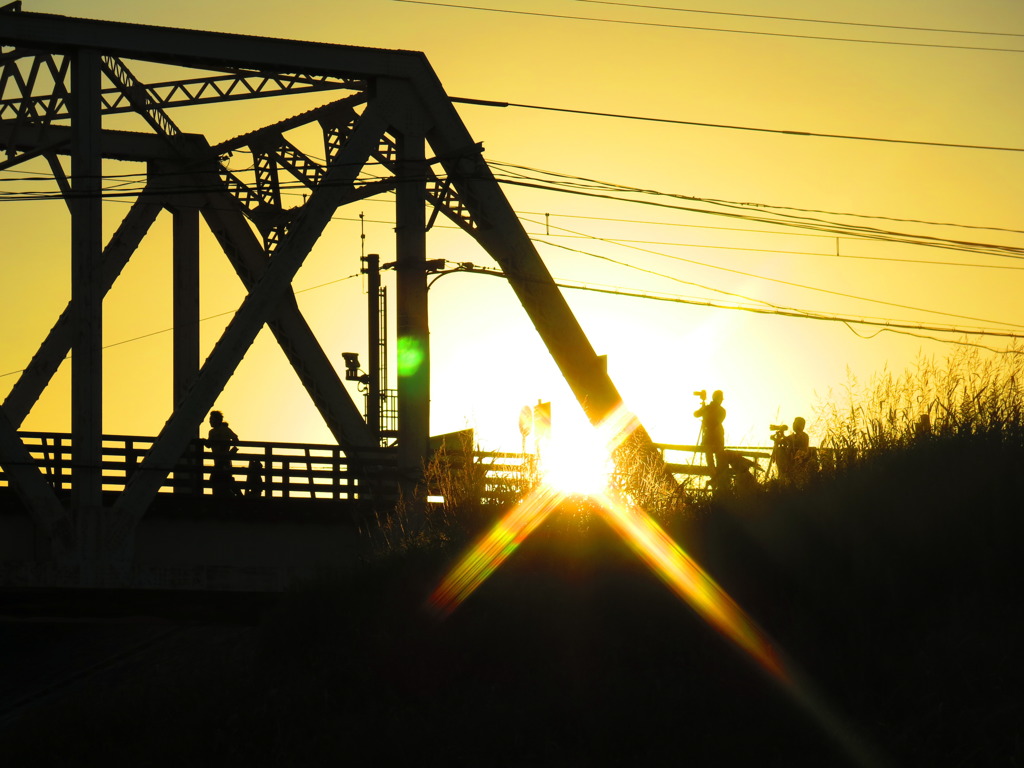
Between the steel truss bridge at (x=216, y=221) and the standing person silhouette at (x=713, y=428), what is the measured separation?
202 centimetres

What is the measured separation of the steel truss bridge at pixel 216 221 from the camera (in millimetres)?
22312

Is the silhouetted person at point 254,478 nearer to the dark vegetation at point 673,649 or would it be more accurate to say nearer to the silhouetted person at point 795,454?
the dark vegetation at point 673,649

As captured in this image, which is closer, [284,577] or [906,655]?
[906,655]

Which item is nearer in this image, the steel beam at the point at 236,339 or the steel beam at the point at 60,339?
the steel beam at the point at 236,339

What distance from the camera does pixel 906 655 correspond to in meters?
15.5

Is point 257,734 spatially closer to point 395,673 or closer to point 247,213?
point 395,673

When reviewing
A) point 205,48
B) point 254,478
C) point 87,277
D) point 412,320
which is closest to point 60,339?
point 87,277

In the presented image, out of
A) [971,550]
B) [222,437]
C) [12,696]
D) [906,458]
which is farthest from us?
[222,437]

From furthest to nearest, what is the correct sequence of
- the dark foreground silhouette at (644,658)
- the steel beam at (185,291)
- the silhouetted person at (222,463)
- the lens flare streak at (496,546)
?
the steel beam at (185,291), the silhouetted person at (222,463), the lens flare streak at (496,546), the dark foreground silhouette at (644,658)

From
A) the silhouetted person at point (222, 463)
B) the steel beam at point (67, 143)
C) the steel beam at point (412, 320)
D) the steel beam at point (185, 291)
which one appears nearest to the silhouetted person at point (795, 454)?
the steel beam at point (412, 320)

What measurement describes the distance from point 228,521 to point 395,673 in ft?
24.1

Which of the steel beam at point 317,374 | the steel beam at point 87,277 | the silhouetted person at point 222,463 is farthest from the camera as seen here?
the steel beam at point 317,374

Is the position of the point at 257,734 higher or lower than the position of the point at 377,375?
lower

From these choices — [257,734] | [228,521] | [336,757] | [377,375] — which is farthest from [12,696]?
[377,375]
